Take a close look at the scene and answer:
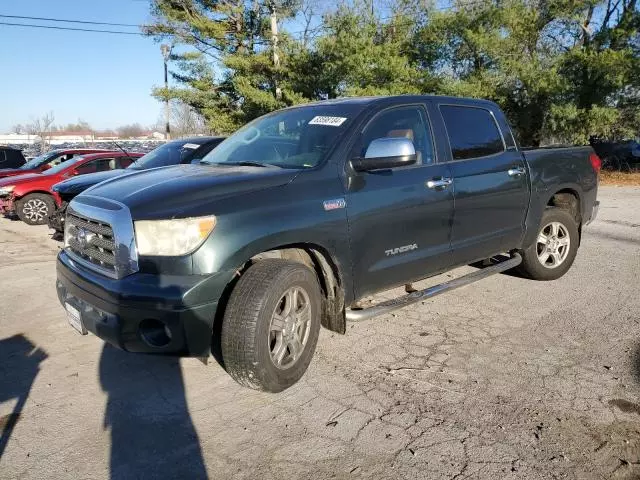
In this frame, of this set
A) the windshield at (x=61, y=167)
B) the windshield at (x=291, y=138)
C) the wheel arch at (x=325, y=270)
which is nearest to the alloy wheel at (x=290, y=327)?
the wheel arch at (x=325, y=270)

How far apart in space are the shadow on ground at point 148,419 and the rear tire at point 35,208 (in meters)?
7.96

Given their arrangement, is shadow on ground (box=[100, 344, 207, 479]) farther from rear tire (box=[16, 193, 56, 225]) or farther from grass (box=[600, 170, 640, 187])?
grass (box=[600, 170, 640, 187])

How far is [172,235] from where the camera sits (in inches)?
112

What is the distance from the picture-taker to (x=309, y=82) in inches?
803

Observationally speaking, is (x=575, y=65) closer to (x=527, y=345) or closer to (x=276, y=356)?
(x=527, y=345)

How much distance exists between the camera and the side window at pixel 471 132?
173 inches

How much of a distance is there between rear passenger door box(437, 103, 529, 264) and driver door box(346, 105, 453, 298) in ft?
0.63

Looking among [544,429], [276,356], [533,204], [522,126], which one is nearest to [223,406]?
[276,356]

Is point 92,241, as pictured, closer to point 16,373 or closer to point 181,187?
point 181,187

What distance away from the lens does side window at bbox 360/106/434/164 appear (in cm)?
389

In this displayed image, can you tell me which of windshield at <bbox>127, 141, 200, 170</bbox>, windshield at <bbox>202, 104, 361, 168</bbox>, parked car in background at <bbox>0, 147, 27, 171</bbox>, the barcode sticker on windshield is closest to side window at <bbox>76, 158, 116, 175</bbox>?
windshield at <bbox>127, 141, 200, 170</bbox>

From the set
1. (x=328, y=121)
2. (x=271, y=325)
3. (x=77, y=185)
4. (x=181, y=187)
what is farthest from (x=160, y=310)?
(x=77, y=185)

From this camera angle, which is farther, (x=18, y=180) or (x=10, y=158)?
(x=10, y=158)

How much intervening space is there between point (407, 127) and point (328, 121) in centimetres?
69
